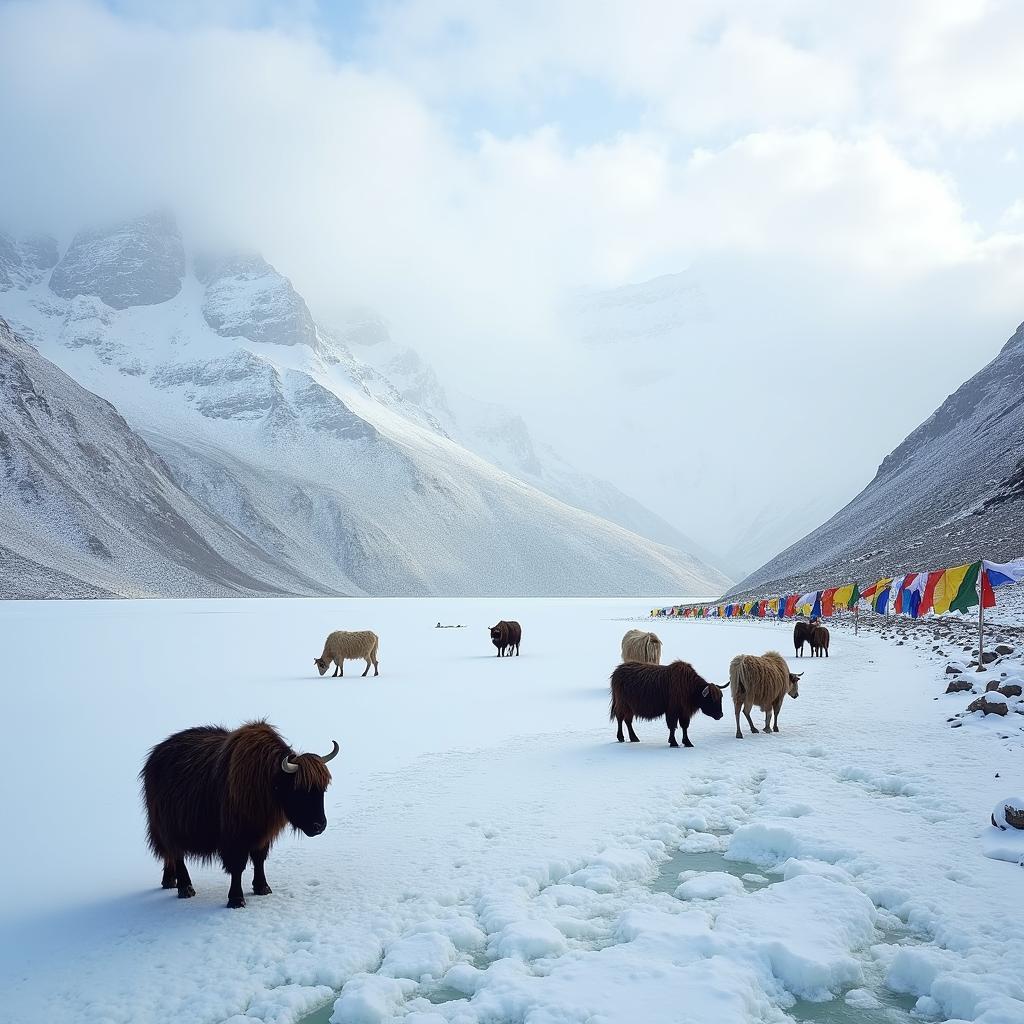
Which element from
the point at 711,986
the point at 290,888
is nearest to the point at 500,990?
the point at 711,986

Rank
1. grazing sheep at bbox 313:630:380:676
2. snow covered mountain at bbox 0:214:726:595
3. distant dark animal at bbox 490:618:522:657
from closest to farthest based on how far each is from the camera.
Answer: grazing sheep at bbox 313:630:380:676 → distant dark animal at bbox 490:618:522:657 → snow covered mountain at bbox 0:214:726:595

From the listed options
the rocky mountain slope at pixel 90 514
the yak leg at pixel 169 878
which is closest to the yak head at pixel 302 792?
the yak leg at pixel 169 878

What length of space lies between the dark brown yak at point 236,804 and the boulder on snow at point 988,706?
10296 mm

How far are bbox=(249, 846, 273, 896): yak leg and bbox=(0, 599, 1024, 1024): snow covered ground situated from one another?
14 cm

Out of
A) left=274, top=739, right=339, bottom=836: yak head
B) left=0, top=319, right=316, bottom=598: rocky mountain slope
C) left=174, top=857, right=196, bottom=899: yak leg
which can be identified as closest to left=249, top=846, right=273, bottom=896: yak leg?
left=274, top=739, right=339, bottom=836: yak head

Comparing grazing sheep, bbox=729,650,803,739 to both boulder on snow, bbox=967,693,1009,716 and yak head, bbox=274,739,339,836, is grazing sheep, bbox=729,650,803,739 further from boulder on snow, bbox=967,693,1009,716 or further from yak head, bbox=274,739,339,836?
yak head, bbox=274,739,339,836

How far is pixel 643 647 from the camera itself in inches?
728

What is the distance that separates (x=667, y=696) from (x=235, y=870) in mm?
6987

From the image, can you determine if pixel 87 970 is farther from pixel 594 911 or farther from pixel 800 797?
pixel 800 797

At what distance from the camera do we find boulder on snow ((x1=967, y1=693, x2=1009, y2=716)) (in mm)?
11680

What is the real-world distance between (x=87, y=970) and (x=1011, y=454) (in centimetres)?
8117

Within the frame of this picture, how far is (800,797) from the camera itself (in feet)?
27.3

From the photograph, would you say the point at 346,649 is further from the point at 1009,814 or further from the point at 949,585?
the point at 1009,814

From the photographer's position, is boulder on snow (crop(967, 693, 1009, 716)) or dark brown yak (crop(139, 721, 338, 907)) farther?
boulder on snow (crop(967, 693, 1009, 716))
